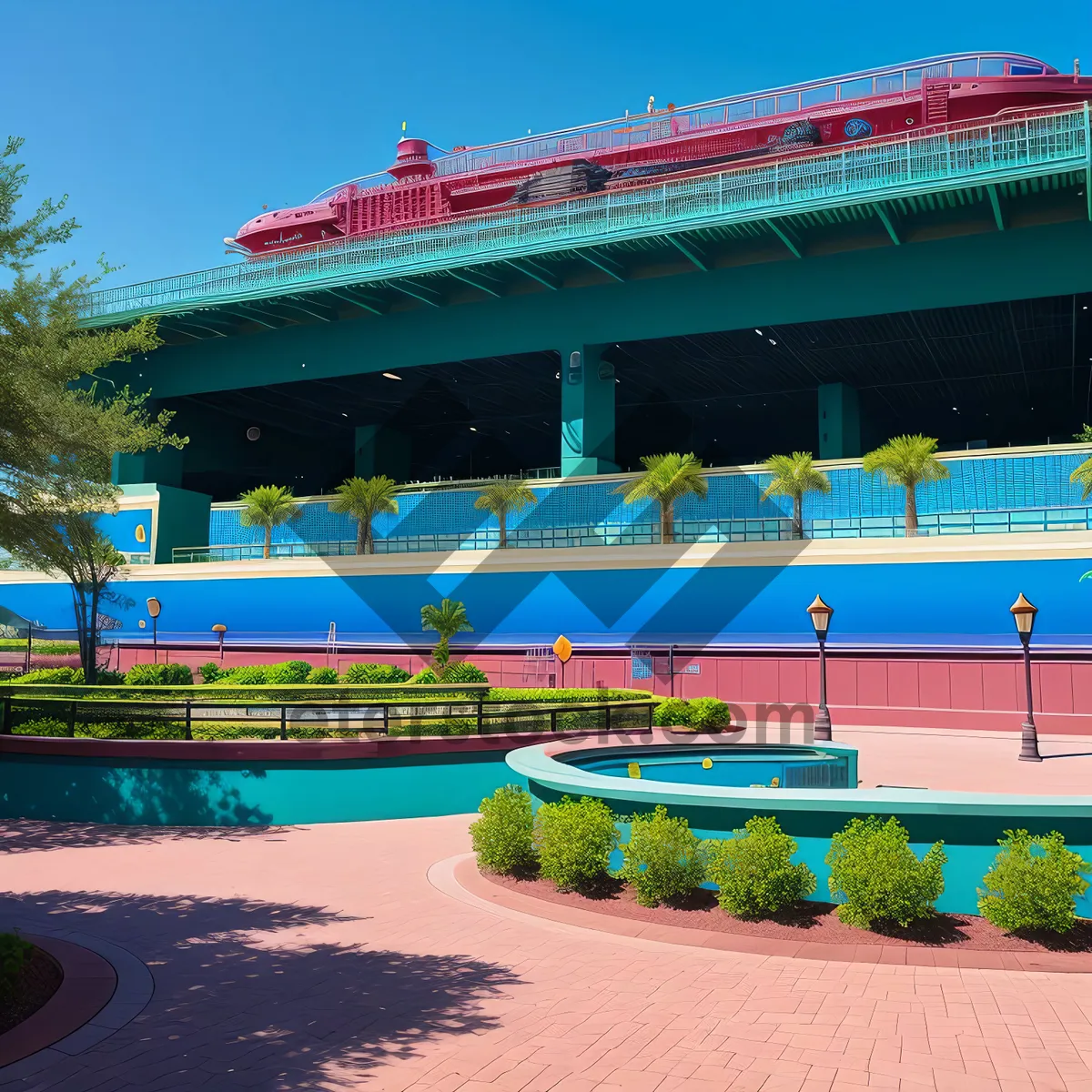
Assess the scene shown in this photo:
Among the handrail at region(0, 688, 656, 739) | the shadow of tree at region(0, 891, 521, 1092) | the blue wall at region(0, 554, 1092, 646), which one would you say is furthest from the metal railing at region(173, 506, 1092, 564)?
the shadow of tree at region(0, 891, 521, 1092)

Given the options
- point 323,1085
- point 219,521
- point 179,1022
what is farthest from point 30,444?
point 219,521

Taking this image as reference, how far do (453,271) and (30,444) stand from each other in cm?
2985

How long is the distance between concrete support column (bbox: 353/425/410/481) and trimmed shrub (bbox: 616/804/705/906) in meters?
48.0

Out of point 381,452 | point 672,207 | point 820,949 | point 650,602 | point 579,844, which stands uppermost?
point 672,207

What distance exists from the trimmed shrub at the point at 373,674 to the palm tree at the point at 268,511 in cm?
1703

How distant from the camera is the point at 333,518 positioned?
44812 millimetres

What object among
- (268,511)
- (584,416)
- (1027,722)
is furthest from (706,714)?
(268,511)

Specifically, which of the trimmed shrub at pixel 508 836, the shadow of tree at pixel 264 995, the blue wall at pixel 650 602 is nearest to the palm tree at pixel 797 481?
the blue wall at pixel 650 602

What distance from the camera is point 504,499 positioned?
133 feet

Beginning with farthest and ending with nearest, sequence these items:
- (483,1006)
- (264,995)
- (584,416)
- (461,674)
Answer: (584,416) → (461,674) → (264,995) → (483,1006)

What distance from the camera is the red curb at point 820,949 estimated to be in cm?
837

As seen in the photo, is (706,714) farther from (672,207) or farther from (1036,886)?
(672,207)

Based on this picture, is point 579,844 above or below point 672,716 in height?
below

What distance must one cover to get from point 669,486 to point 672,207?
34.5ft
